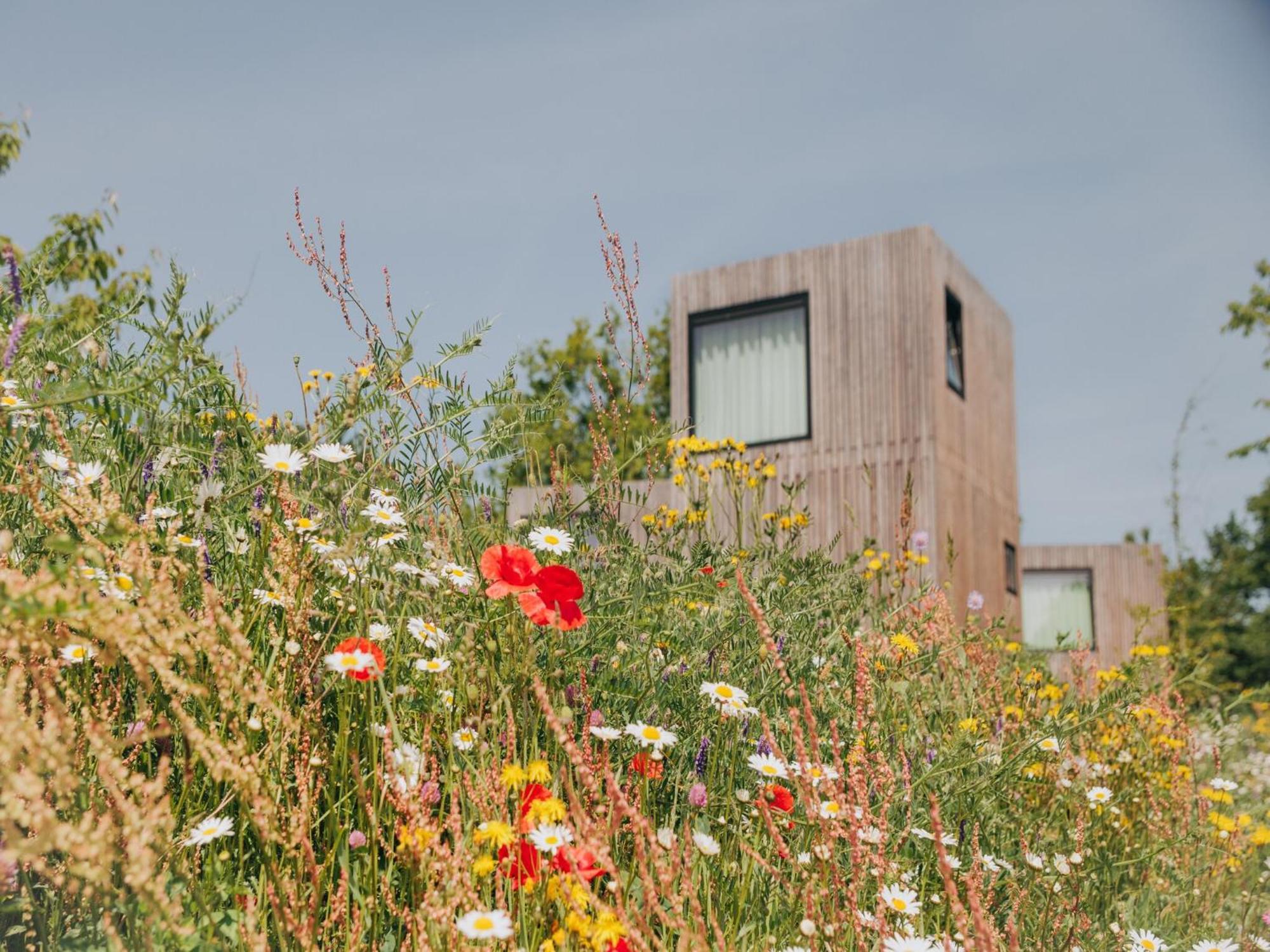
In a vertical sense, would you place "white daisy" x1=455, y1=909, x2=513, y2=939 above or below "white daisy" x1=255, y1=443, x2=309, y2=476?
below

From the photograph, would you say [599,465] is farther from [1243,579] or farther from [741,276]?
[1243,579]

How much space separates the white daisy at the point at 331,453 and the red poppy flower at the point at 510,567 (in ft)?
1.18

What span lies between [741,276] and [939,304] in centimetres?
245

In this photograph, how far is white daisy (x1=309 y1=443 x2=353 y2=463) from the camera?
2131 mm

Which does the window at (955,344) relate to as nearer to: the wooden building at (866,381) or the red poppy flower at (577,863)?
the wooden building at (866,381)

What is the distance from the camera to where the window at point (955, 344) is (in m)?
12.6

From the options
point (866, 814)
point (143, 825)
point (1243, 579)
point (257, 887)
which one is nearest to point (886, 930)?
point (866, 814)

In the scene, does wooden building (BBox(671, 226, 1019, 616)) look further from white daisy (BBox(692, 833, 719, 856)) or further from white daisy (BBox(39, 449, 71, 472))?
white daisy (BBox(39, 449, 71, 472))

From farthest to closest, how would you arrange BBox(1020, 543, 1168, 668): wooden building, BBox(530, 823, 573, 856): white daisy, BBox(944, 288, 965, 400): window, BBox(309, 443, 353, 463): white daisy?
BBox(1020, 543, 1168, 668): wooden building < BBox(944, 288, 965, 400): window < BBox(309, 443, 353, 463): white daisy < BBox(530, 823, 573, 856): white daisy

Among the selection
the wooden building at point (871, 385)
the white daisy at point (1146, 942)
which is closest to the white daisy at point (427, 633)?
the white daisy at point (1146, 942)

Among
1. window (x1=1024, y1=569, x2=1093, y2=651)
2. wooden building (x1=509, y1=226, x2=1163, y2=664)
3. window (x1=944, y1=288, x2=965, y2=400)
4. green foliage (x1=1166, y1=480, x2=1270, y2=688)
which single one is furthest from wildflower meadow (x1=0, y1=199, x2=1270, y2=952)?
green foliage (x1=1166, y1=480, x2=1270, y2=688)

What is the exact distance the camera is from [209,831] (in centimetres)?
175

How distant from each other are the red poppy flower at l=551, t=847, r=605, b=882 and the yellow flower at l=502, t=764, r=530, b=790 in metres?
0.22

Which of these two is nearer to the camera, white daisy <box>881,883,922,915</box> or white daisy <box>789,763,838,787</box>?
white daisy <box>789,763,838,787</box>
